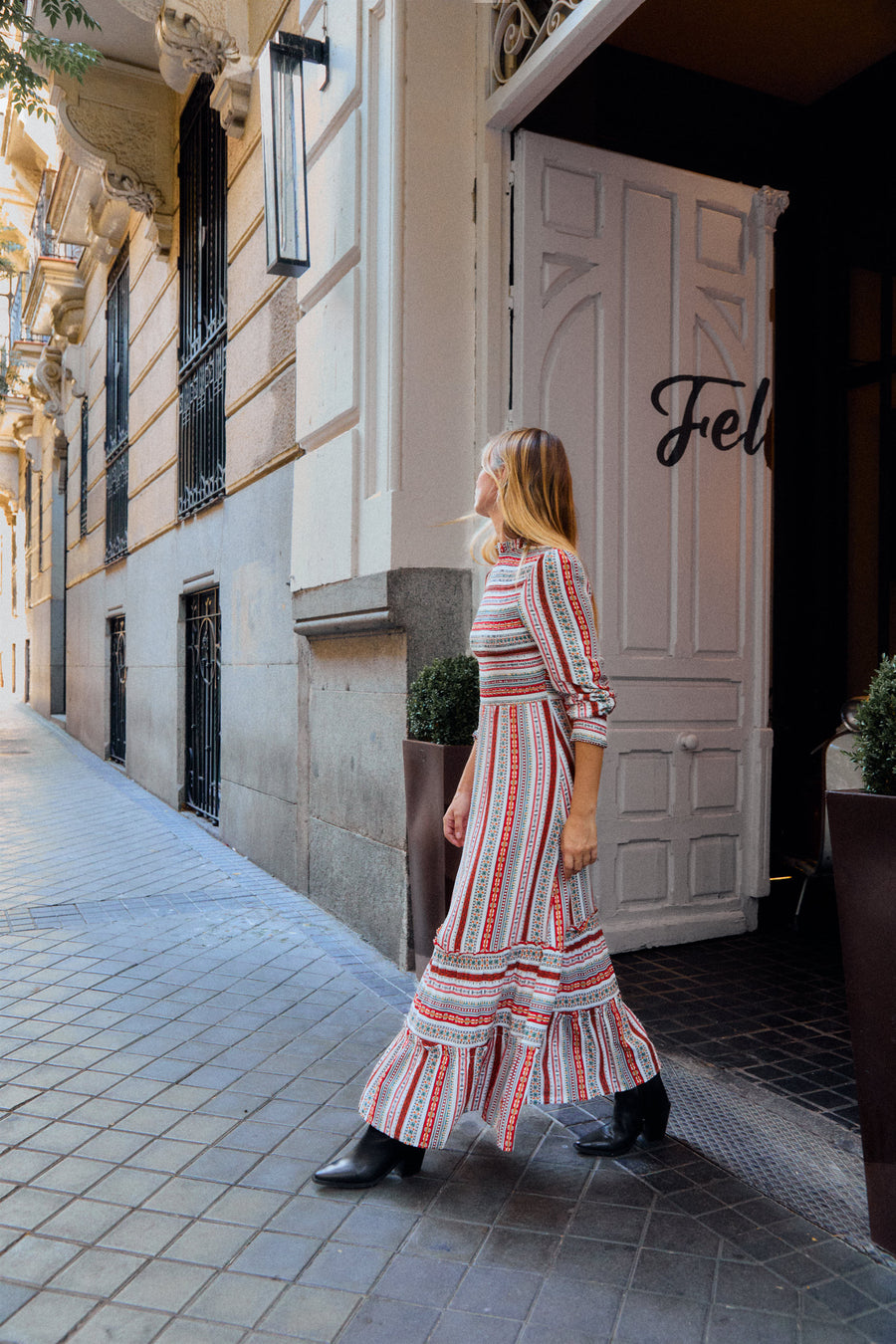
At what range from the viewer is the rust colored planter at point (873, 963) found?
7.06ft

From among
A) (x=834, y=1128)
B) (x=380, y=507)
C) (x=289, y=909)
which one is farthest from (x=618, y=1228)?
(x=289, y=909)

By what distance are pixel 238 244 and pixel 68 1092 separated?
20.0 feet

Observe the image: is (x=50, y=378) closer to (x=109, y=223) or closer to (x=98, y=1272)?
(x=109, y=223)

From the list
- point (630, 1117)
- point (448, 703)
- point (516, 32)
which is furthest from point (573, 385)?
point (630, 1117)

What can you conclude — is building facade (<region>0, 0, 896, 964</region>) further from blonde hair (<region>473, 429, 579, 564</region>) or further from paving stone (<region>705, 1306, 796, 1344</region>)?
paving stone (<region>705, 1306, 796, 1344</region>)

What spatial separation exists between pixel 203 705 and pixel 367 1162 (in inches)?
276

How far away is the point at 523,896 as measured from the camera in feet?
8.99

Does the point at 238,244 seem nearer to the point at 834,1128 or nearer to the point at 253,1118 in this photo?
the point at 253,1118

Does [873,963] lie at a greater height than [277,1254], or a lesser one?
greater

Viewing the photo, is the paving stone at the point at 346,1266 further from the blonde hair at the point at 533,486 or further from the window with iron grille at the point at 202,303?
the window with iron grille at the point at 202,303

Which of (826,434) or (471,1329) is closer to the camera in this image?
(471,1329)

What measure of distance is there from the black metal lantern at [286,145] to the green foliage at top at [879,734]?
437 centimetres

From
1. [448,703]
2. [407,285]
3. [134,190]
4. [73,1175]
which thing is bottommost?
[73,1175]

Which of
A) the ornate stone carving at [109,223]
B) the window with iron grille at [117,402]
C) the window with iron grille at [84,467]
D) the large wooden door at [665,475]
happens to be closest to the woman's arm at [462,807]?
the large wooden door at [665,475]
